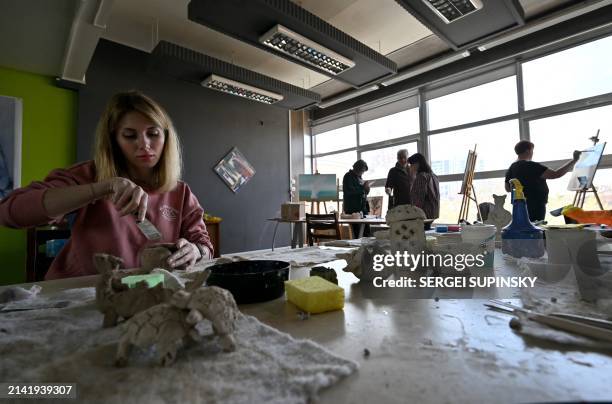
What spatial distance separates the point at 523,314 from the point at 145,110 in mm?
1141

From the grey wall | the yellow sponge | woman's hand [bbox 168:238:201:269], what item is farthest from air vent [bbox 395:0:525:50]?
the grey wall

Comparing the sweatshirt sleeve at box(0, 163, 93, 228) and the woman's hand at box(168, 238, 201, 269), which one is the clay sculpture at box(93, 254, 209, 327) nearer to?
the woman's hand at box(168, 238, 201, 269)

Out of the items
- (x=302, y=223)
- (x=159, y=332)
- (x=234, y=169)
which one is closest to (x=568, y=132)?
(x=302, y=223)

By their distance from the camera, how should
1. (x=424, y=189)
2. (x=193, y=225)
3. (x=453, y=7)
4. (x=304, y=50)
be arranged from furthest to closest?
(x=424, y=189)
(x=304, y=50)
(x=453, y=7)
(x=193, y=225)

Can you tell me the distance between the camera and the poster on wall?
107 inches

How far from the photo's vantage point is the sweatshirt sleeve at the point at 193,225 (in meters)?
1.12

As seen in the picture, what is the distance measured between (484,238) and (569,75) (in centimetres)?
380

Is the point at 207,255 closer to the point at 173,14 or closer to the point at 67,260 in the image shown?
the point at 67,260

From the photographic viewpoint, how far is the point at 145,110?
997 mm

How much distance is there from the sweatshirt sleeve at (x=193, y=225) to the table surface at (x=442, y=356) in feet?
2.17

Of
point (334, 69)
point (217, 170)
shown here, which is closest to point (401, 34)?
point (334, 69)

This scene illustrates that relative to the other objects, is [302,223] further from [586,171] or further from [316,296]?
[316,296]

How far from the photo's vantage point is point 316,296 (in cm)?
49

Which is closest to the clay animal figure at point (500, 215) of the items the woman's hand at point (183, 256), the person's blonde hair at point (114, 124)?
the woman's hand at point (183, 256)
